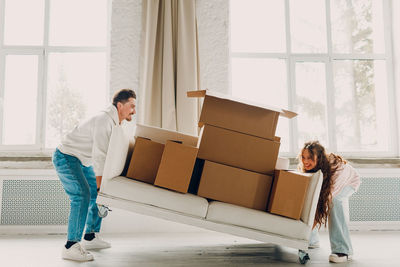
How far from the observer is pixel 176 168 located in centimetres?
183

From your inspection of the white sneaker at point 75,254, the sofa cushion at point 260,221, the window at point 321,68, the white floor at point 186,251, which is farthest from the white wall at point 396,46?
the white sneaker at point 75,254

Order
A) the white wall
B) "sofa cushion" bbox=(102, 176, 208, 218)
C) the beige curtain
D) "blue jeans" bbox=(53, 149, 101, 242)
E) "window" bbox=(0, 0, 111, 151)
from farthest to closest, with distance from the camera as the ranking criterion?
the white wall, "window" bbox=(0, 0, 111, 151), the beige curtain, "blue jeans" bbox=(53, 149, 101, 242), "sofa cushion" bbox=(102, 176, 208, 218)

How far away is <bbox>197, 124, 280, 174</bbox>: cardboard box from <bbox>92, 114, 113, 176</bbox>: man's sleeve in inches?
22.1

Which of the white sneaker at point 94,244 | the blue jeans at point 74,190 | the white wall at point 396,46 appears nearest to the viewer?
the blue jeans at point 74,190

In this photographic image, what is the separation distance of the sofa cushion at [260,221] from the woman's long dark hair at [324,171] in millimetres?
240

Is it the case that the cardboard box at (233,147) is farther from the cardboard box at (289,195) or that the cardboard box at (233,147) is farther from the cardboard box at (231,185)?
the cardboard box at (289,195)

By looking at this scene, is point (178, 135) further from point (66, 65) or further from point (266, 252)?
point (66, 65)

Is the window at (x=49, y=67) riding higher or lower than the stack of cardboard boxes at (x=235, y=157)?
higher

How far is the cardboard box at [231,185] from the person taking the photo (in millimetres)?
1890

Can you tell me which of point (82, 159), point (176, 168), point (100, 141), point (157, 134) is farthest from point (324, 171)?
point (82, 159)

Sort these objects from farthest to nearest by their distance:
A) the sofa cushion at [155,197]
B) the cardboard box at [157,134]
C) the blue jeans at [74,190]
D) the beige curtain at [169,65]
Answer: the beige curtain at [169,65], the cardboard box at [157,134], the blue jeans at [74,190], the sofa cushion at [155,197]

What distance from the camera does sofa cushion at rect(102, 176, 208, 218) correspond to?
1.79 m

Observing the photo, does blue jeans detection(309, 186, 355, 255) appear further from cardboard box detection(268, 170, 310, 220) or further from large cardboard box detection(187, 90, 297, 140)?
large cardboard box detection(187, 90, 297, 140)

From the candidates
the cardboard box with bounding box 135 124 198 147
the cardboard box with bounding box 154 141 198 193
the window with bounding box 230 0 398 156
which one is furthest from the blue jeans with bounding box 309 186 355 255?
the window with bounding box 230 0 398 156
